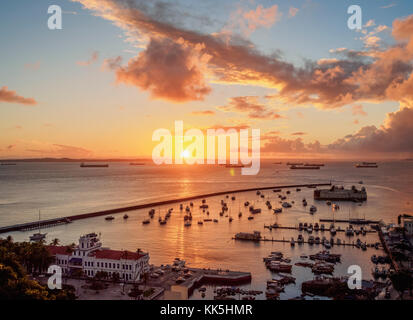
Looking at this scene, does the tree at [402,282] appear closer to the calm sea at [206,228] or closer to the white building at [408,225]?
the calm sea at [206,228]

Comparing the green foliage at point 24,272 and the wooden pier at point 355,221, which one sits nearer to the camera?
the green foliage at point 24,272

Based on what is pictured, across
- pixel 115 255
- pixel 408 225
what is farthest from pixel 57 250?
pixel 408 225

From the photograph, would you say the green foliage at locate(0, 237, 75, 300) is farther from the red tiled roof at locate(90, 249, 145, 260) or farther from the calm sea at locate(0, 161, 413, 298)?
the calm sea at locate(0, 161, 413, 298)

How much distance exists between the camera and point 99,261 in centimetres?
2895

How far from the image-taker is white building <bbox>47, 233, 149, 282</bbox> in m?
28.2

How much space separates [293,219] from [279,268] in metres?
27.4

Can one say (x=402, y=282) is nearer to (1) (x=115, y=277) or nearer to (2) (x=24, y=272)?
(1) (x=115, y=277)

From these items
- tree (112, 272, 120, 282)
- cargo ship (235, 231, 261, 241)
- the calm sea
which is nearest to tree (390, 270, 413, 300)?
the calm sea

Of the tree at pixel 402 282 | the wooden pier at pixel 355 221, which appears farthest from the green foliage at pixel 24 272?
the wooden pier at pixel 355 221

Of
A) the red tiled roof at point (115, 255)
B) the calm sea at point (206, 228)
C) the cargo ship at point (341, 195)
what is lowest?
the calm sea at point (206, 228)

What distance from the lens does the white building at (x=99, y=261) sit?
28195 mm

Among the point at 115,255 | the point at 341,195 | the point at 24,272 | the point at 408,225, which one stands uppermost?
the point at 341,195

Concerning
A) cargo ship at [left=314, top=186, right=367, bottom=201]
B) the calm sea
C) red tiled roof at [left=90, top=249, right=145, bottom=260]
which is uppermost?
cargo ship at [left=314, top=186, right=367, bottom=201]
